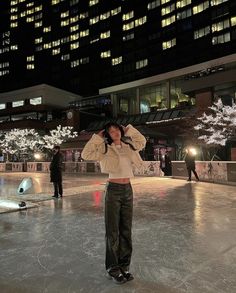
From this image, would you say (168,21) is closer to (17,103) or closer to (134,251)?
(17,103)

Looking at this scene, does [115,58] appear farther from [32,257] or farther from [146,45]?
[32,257]

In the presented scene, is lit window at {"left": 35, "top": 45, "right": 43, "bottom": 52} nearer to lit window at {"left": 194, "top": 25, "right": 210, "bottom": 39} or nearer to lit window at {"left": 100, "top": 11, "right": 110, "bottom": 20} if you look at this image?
lit window at {"left": 100, "top": 11, "right": 110, "bottom": 20}

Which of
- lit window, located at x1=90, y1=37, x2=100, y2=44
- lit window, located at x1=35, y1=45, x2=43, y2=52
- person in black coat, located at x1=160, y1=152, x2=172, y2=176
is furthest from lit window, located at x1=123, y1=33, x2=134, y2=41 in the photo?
person in black coat, located at x1=160, y1=152, x2=172, y2=176

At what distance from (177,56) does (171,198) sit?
5224cm

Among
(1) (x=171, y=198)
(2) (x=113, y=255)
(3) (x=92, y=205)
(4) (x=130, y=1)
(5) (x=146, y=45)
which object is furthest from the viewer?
(4) (x=130, y=1)

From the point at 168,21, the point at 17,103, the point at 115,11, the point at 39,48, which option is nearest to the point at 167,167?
the point at 168,21

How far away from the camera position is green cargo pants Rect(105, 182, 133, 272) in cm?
326

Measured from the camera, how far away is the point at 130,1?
2736 inches

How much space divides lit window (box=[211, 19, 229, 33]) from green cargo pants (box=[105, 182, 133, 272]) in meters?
54.5

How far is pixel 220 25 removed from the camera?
168ft

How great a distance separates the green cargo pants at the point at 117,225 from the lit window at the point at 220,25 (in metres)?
54.5

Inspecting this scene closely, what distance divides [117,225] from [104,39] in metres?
76.3

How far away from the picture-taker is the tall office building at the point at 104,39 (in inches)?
2119

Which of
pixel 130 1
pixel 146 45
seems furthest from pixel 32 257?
pixel 130 1
